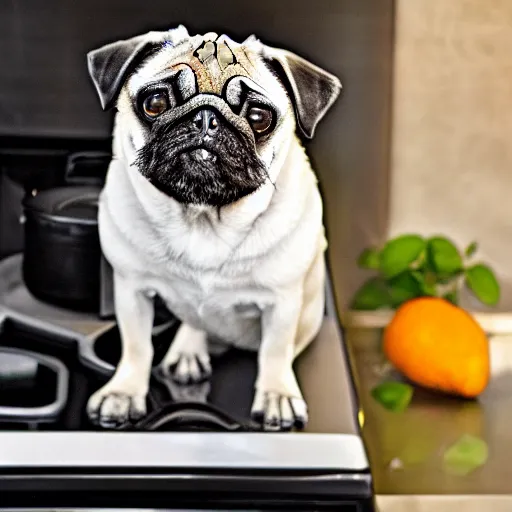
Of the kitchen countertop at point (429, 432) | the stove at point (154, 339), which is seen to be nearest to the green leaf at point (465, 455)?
the kitchen countertop at point (429, 432)

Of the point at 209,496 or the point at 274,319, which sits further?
the point at 274,319

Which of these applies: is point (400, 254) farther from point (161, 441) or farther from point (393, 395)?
point (161, 441)

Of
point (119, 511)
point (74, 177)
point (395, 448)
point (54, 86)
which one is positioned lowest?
point (395, 448)

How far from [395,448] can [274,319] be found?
0.28 m

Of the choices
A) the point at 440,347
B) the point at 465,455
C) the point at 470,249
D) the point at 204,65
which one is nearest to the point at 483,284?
the point at 470,249

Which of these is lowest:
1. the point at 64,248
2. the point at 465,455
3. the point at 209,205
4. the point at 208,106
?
the point at 465,455

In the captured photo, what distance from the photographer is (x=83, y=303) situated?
97 centimetres

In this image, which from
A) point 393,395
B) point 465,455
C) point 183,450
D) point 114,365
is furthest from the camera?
point 393,395

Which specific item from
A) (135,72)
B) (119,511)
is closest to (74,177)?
(135,72)

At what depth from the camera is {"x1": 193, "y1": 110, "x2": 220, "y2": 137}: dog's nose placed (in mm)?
753

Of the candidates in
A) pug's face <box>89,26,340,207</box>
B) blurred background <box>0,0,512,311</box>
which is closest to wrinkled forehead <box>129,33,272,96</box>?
pug's face <box>89,26,340,207</box>

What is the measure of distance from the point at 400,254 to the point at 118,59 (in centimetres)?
50

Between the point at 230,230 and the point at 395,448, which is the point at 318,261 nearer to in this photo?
the point at 230,230

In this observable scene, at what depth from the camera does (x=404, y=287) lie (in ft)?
3.73
